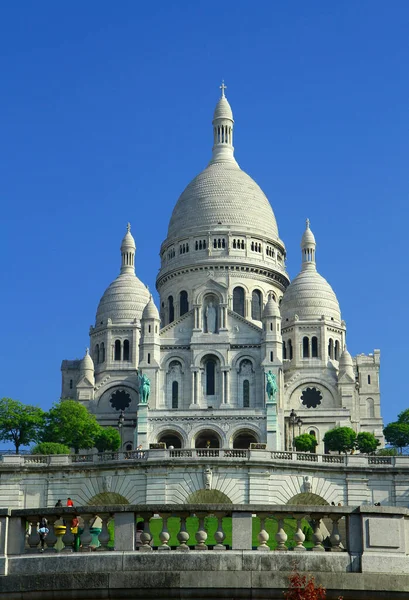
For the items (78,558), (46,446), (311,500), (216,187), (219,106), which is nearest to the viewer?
(78,558)

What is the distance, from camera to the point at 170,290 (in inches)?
4503

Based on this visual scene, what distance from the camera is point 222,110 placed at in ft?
424

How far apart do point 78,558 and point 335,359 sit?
3707 inches

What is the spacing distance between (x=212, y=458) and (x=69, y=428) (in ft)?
130

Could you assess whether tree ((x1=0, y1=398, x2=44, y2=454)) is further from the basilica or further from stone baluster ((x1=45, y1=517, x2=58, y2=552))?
stone baluster ((x1=45, y1=517, x2=58, y2=552))

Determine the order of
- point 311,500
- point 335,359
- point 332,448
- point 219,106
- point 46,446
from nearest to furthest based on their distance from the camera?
1. point 311,500
2. point 46,446
3. point 332,448
4. point 335,359
5. point 219,106

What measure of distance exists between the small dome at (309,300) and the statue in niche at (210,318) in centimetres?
867

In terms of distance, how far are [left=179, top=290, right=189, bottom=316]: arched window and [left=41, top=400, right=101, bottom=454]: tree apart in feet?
80.4

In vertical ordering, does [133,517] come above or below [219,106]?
below

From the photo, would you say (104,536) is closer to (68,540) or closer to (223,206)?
(68,540)

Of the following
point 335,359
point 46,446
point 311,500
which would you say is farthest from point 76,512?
point 335,359

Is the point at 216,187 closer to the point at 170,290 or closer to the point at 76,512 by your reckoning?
the point at 170,290

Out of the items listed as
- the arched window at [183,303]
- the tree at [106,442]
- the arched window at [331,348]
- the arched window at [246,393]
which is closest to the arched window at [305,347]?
the arched window at [331,348]

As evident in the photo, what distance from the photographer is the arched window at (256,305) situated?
111m
